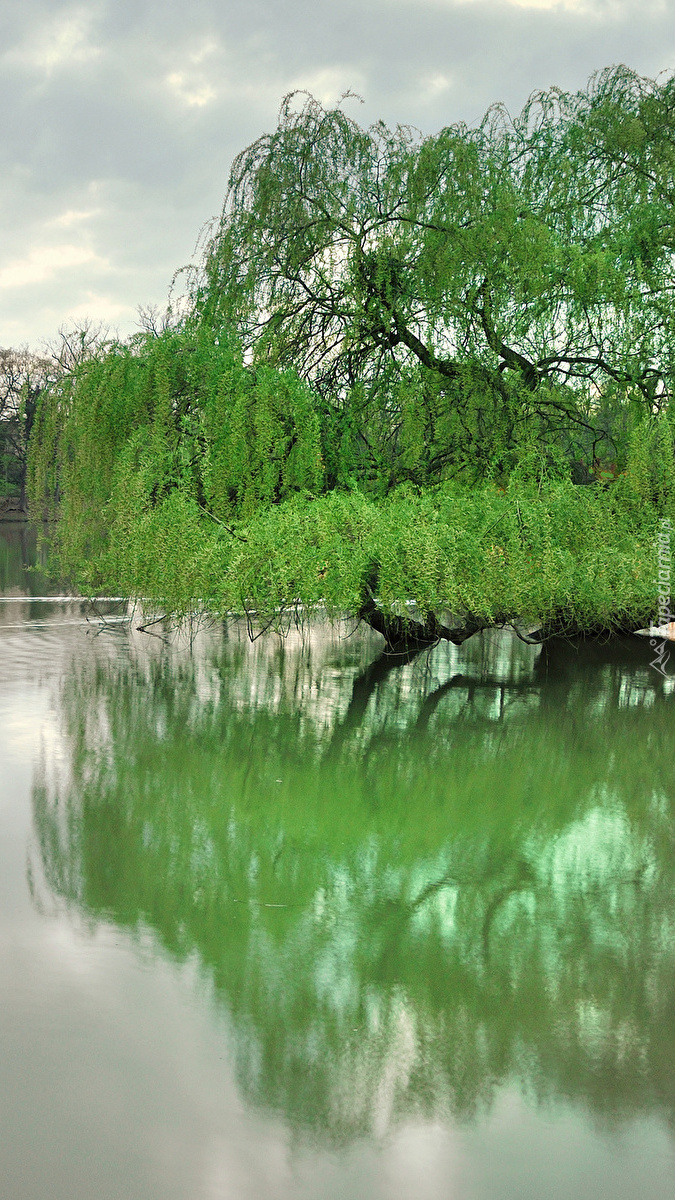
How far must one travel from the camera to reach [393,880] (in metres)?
5.45

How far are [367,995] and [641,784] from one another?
4.11 metres

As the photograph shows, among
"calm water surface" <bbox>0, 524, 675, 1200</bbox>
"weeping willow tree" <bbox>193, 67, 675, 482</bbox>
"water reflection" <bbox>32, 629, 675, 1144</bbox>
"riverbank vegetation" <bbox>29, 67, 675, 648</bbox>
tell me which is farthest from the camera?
"weeping willow tree" <bbox>193, 67, 675, 482</bbox>

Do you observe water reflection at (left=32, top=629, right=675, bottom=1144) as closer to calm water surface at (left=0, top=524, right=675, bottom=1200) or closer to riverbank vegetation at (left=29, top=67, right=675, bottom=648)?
calm water surface at (left=0, top=524, right=675, bottom=1200)

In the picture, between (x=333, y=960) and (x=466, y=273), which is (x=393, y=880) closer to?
(x=333, y=960)

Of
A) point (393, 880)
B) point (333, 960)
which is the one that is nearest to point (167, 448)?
point (393, 880)

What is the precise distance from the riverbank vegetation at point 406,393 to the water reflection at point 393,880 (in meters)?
1.36

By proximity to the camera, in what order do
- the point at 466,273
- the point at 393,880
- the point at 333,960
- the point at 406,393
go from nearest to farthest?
the point at 333,960 → the point at 393,880 → the point at 466,273 → the point at 406,393

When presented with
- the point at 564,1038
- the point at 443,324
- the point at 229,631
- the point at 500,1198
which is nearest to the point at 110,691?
the point at 443,324

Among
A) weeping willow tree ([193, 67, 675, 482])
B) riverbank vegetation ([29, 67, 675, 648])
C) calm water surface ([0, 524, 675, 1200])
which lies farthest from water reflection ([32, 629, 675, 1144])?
weeping willow tree ([193, 67, 675, 482])

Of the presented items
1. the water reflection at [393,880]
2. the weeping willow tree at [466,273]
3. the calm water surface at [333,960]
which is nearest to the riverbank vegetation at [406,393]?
the weeping willow tree at [466,273]

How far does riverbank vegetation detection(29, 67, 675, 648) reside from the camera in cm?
1059

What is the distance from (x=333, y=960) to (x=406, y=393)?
861 cm

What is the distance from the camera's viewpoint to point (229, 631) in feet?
57.1

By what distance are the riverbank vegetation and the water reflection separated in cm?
136
